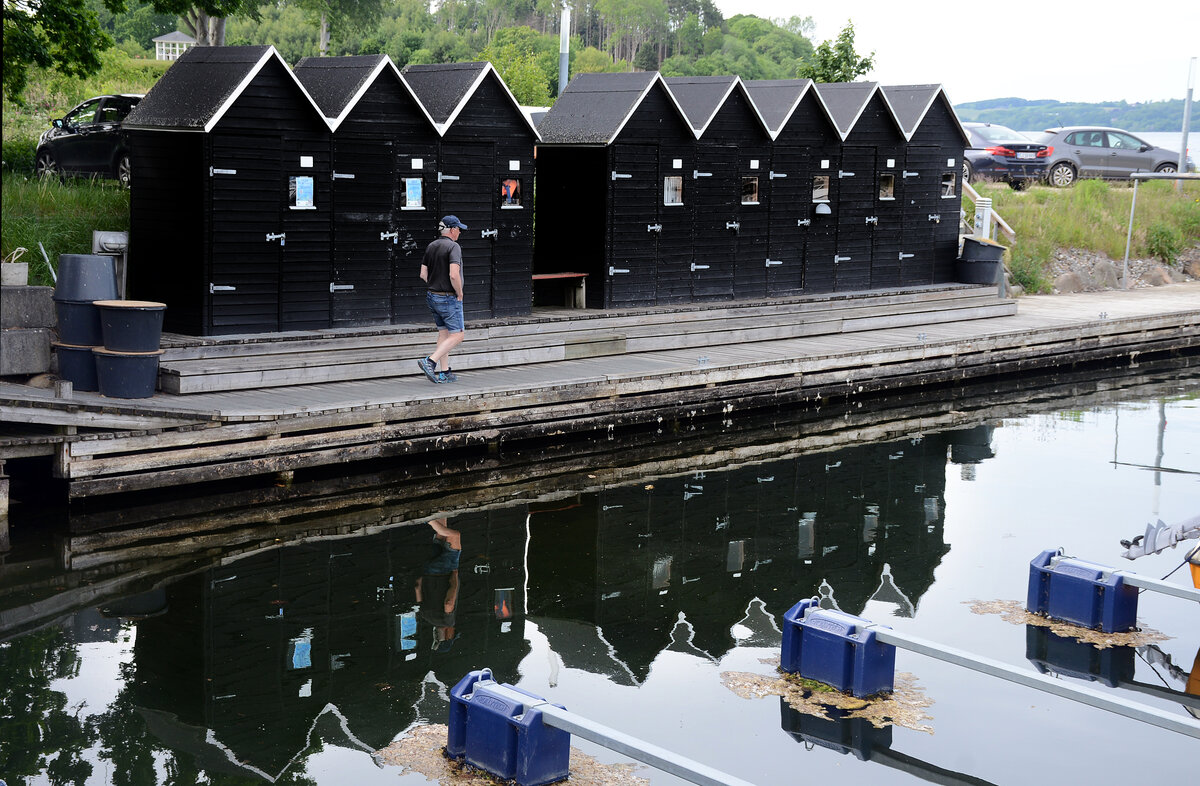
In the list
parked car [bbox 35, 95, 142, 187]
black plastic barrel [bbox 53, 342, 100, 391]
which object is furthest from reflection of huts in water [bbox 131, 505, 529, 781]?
parked car [bbox 35, 95, 142, 187]

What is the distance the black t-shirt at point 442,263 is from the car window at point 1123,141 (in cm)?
2151

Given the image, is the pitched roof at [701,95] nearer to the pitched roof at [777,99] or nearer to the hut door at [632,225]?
the pitched roof at [777,99]

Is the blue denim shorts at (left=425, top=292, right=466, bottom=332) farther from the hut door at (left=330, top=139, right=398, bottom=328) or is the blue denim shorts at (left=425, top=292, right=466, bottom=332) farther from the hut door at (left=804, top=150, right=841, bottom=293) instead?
the hut door at (left=804, top=150, right=841, bottom=293)

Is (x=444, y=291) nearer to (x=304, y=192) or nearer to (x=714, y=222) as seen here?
(x=304, y=192)

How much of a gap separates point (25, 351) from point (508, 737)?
23.9 feet

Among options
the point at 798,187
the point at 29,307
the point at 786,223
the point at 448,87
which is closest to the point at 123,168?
the point at 448,87

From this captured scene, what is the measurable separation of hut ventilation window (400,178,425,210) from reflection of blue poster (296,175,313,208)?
1.12 metres

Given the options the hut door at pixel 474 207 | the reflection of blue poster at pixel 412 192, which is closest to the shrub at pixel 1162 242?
the hut door at pixel 474 207

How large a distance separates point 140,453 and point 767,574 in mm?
5034

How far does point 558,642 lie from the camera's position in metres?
7.61

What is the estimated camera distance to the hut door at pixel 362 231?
13.1 metres

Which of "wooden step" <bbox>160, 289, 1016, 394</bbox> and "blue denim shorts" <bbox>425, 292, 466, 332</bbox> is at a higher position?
"blue denim shorts" <bbox>425, 292, 466, 332</bbox>

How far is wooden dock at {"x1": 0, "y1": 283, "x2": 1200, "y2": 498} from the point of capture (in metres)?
9.99

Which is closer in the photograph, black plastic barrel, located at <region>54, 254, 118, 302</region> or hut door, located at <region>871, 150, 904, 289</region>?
black plastic barrel, located at <region>54, 254, 118, 302</region>
